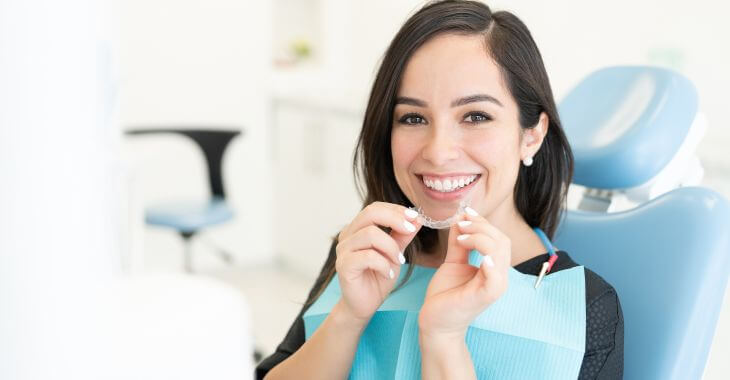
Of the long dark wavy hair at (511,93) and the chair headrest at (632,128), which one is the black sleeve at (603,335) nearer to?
the long dark wavy hair at (511,93)

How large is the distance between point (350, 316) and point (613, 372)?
1.19 feet

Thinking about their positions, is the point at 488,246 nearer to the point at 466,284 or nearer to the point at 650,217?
the point at 466,284

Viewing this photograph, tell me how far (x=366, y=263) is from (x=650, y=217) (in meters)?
0.51

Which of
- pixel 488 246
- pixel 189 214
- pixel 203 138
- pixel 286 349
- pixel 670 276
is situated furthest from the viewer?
pixel 203 138

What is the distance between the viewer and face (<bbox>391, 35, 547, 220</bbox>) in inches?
42.7

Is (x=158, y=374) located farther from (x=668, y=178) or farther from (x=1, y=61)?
(x=668, y=178)

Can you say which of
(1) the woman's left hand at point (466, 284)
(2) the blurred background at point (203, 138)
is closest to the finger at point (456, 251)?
(1) the woman's left hand at point (466, 284)

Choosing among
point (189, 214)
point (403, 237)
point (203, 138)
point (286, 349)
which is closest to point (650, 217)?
point (403, 237)

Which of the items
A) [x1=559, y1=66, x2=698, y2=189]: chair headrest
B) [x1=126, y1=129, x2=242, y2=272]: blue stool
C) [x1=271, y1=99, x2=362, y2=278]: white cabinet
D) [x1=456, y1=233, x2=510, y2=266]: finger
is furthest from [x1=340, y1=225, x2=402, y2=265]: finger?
[x1=271, y1=99, x2=362, y2=278]: white cabinet

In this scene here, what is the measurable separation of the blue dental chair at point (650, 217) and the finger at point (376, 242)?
41 cm

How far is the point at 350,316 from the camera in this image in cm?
106

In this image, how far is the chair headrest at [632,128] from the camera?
4.31 feet

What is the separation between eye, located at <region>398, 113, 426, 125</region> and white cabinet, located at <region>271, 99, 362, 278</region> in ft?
7.46

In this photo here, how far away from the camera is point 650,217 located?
122 centimetres
